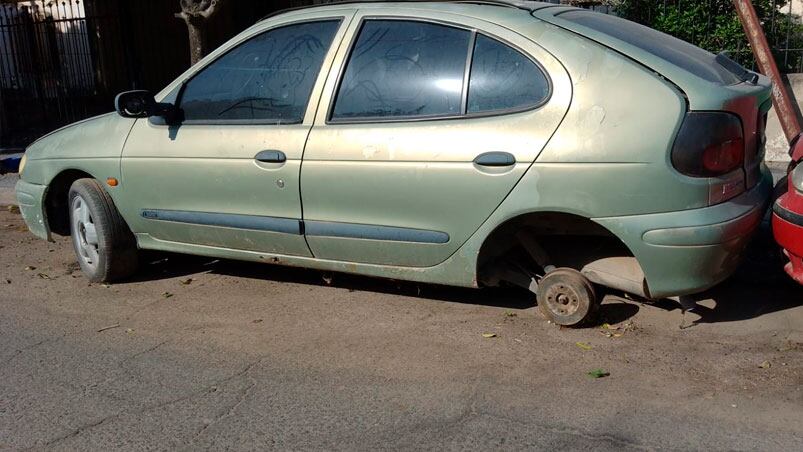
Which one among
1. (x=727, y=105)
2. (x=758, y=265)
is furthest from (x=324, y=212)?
(x=758, y=265)

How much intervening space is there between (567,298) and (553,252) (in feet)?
1.06

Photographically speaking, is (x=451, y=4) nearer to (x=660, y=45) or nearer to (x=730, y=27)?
(x=660, y=45)

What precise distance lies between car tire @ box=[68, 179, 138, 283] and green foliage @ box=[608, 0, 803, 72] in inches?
202

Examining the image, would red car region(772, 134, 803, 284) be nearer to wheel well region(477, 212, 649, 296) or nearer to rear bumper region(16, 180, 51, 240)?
wheel well region(477, 212, 649, 296)

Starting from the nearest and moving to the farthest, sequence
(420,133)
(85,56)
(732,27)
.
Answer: (420,133) < (732,27) < (85,56)

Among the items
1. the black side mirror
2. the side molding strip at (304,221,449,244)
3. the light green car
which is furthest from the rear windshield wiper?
the black side mirror

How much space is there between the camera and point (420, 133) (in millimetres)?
4551

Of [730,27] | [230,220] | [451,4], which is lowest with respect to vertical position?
[230,220]

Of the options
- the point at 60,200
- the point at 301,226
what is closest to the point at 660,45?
the point at 301,226

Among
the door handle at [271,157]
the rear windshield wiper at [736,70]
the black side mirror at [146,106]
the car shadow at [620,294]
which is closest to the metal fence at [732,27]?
the car shadow at [620,294]

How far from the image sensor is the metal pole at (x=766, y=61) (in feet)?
23.1

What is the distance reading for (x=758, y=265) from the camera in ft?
17.3

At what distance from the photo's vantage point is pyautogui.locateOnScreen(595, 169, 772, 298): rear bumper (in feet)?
13.3

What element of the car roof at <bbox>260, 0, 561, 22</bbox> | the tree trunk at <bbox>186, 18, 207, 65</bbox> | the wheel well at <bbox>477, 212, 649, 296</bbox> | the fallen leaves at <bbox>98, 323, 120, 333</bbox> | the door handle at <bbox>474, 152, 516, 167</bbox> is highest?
→ the car roof at <bbox>260, 0, 561, 22</bbox>
